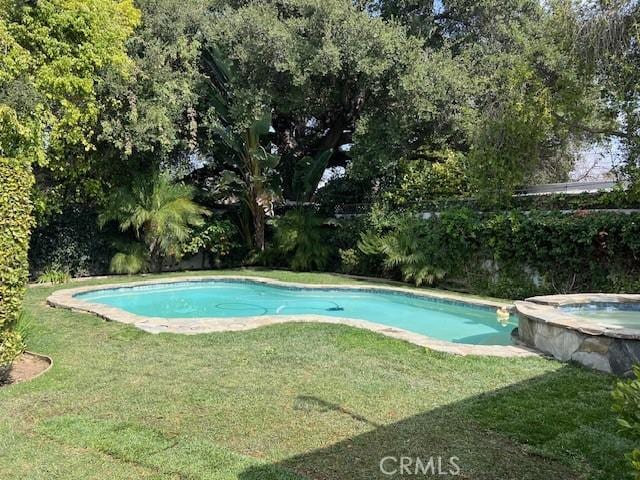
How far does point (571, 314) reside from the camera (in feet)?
23.9

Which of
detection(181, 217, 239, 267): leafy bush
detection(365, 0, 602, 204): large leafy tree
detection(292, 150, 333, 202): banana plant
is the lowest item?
detection(181, 217, 239, 267): leafy bush

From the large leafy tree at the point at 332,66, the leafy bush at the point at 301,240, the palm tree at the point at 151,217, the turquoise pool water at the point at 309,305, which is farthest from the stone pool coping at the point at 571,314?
the palm tree at the point at 151,217

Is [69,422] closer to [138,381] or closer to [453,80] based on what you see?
[138,381]

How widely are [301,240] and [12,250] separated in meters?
11.6

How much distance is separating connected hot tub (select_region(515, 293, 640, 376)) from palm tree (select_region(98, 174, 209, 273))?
10743 mm

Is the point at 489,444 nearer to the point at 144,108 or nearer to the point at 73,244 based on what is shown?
the point at 144,108

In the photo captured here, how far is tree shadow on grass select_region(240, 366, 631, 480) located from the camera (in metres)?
3.15

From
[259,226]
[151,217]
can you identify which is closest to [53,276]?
[151,217]

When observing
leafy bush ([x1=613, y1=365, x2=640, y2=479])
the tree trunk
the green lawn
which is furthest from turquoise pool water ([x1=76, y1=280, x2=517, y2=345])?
leafy bush ([x1=613, y1=365, x2=640, y2=479])

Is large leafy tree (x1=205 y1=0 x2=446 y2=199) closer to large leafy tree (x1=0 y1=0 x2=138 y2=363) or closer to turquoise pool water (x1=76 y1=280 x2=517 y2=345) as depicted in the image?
large leafy tree (x1=0 y1=0 x2=138 y2=363)

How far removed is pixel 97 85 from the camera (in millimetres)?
12711

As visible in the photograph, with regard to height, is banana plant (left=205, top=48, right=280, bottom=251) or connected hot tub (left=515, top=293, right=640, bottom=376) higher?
banana plant (left=205, top=48, right=280, bottom=251)

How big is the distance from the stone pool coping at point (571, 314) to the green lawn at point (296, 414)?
1.67 feet

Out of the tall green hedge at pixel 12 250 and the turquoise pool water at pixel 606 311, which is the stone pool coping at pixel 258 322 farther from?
the tall green hedge at pixel 12 250
